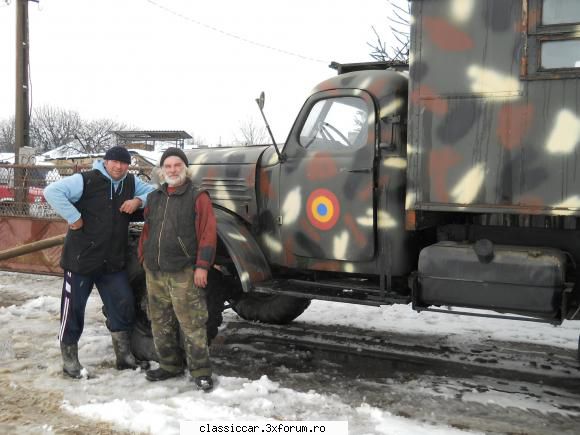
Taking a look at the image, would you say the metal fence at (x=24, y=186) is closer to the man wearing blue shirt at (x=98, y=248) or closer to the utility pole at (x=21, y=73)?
the man wearing blue shirt at (x=98, y=248)

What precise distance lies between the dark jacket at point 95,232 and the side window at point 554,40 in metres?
3.05

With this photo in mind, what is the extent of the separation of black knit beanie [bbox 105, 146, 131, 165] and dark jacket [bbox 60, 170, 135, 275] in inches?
6.3

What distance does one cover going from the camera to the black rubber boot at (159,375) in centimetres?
404

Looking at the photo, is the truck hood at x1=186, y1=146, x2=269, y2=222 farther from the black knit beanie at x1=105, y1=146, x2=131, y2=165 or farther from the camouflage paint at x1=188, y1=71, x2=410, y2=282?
the black knit beanie at x1=105, y1=146, x2=131, y2=165

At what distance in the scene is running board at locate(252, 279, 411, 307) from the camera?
12.9ft

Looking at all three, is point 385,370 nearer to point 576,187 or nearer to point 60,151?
point 576,187

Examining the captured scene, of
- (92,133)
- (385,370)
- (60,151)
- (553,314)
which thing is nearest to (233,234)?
(385,370)

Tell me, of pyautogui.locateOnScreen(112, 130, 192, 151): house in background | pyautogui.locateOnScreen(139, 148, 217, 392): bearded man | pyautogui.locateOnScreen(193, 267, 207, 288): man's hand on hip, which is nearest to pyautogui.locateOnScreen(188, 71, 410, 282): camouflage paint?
pyautogui.locateOnScreen(139, 148, 217, 392): bearded man

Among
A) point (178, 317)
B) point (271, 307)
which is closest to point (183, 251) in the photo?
point (178, 317)

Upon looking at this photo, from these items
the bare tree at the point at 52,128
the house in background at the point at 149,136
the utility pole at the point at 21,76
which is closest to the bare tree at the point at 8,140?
the bare tree at the point at 52,128

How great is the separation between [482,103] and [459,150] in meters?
0.32

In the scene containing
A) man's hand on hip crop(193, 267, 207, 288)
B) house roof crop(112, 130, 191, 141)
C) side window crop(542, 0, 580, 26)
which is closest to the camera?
side window crop(542, 0, 580, 26)

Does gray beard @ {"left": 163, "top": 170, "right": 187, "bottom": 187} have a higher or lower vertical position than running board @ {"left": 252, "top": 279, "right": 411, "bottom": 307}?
higher

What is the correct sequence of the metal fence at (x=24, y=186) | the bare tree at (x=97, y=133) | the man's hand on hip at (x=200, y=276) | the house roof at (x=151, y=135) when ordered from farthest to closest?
the bare tree at (x=97, y=133), the house roof at (x=151, y=135), the metal fence at (x=24, y=186), the man's hand on hip at (x=200, y=276)
